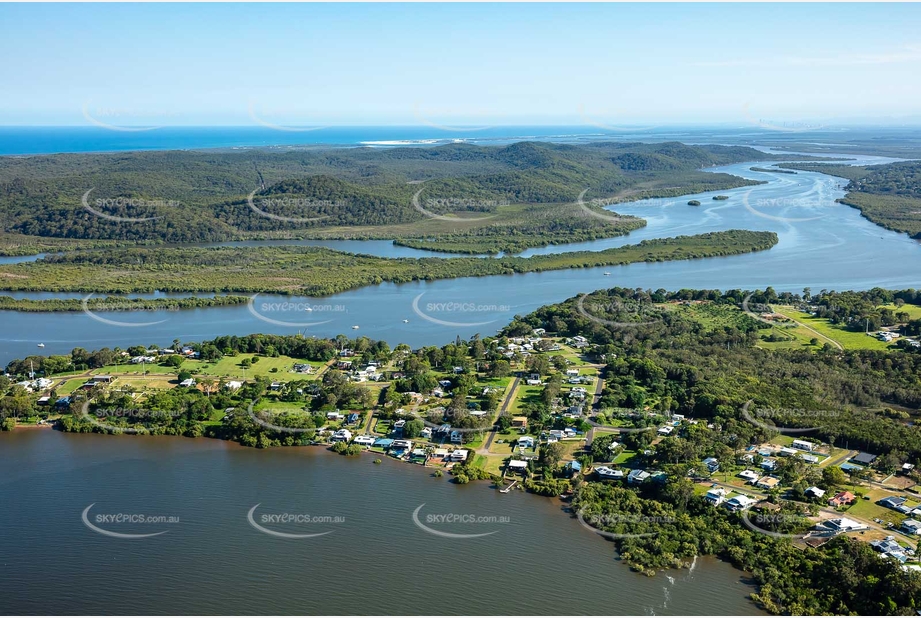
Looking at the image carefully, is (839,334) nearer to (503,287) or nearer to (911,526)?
(911,526)

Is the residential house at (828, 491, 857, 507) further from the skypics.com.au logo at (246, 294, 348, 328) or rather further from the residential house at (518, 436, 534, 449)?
the skypics.com.au logo at (246, 294, 348, 328)

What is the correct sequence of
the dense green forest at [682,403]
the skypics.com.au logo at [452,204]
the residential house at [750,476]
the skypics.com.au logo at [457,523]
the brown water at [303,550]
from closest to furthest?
the brown water at [303,550] → the dense green forest at [682,403] → the skypics.com.au logo at [457,523] → the residential house at [750,476] → the skypics.com.au logo at [452,204]

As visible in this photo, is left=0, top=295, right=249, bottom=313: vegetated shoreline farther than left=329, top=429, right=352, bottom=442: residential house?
Yes

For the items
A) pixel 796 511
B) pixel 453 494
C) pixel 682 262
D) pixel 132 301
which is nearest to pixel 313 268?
pixel 132 301

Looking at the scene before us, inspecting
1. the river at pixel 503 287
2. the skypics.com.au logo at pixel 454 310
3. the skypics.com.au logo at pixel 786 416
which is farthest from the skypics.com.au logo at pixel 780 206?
the skypics.com.au logo at pixel 786 416

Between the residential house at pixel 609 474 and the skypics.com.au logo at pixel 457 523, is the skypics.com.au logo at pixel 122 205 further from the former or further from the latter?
the residential house at pixel 609 474

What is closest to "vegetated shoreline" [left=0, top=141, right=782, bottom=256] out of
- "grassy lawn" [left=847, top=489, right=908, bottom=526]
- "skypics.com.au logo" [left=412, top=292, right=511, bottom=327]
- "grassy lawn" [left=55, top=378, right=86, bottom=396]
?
"skypics.com.au logo" [left=412, top=292, right=511, bottom=327]
